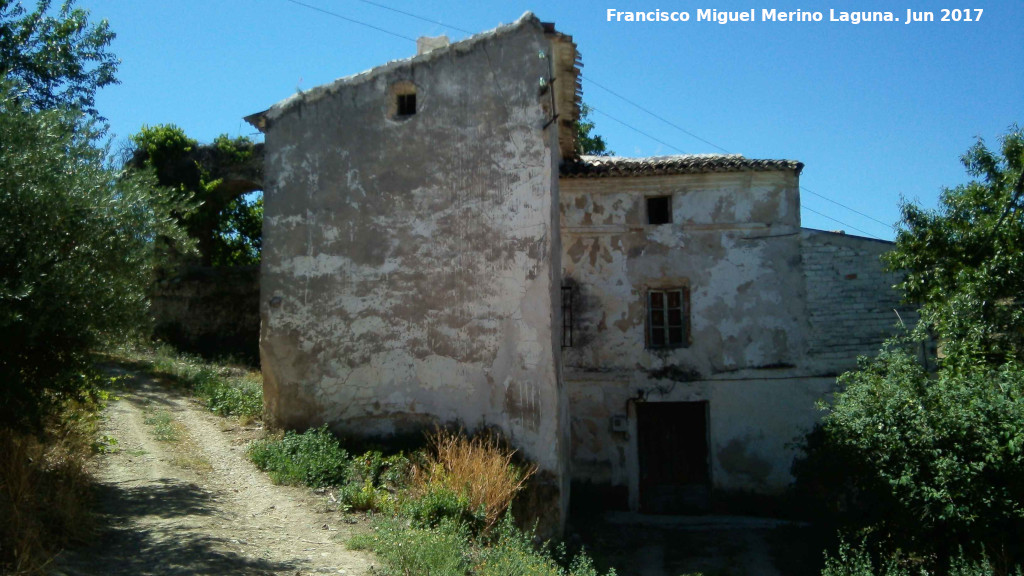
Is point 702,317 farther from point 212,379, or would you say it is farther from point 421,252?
point 212,379

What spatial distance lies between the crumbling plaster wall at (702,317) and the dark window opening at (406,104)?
3989 mm

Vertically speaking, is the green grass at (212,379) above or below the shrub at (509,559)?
above

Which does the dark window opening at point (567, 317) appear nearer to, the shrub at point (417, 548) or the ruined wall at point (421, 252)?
the ruined wall at point (421, 252)

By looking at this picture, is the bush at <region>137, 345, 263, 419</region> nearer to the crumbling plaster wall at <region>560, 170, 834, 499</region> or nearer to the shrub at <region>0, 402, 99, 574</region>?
the shrub at <region>0, 402, 99, 574</region>

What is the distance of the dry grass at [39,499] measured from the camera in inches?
253

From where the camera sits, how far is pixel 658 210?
15281 mm

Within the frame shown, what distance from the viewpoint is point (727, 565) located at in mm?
11758

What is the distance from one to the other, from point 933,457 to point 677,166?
22.5 ft

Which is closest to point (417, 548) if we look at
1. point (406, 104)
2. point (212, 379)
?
point (406, 104)

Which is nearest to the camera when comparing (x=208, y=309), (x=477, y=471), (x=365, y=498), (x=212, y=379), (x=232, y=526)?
(x=232, y=526)

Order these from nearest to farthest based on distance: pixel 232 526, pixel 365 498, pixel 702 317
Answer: pixel 232 526
pixel 365 498
pixel 702 317

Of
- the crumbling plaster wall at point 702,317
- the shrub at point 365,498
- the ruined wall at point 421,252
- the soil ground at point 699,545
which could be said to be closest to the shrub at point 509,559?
the shrub at point 365,498

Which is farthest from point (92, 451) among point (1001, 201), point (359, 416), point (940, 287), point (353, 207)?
point (1001, 201)

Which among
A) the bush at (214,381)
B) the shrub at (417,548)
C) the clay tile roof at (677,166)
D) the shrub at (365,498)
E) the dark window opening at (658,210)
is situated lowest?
the shrub at (417,548)
